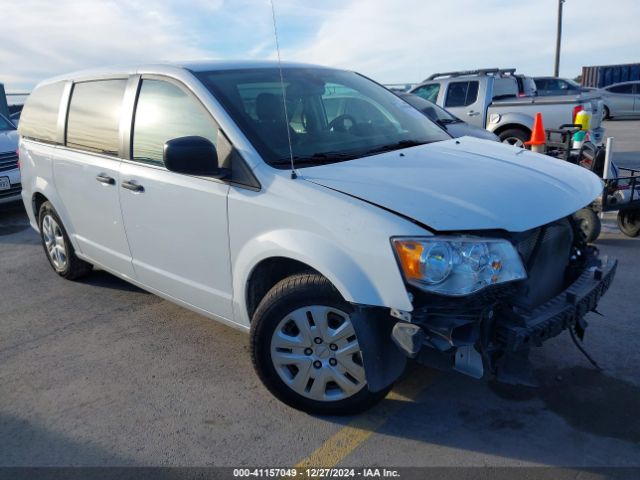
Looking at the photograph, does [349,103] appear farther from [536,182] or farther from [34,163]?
[34,163]

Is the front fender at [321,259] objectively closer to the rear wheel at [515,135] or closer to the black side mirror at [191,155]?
the black side mirror at [191,155]

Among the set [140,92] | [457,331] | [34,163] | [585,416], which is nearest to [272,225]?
[457,331]

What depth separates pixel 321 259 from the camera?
2.69 metres

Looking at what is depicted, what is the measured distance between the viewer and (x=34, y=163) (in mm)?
5117

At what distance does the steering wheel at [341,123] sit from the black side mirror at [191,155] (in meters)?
0.91

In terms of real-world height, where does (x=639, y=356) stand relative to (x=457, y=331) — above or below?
below

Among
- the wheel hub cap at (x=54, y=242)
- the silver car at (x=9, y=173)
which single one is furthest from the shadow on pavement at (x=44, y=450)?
the silver car at (x=9, y=173)

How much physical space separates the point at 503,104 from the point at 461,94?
99 cm

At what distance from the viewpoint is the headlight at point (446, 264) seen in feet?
8.09

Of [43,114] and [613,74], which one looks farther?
[613,74]

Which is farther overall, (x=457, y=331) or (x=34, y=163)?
(x=34, y=163)

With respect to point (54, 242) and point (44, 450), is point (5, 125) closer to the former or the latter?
point (54, 242)

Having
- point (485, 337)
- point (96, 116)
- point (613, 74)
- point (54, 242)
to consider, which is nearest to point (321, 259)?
point (485, 337)

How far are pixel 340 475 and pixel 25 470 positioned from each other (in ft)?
5.07
